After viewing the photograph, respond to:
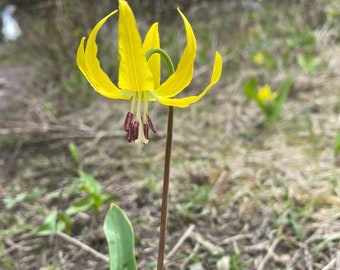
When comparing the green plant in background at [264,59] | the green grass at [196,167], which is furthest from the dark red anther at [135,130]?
the green plant in background at [264,59]

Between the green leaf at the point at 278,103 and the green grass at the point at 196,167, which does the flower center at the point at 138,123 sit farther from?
the green leaf at the point at 278,103

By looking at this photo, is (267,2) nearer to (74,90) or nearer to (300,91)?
(300,91)

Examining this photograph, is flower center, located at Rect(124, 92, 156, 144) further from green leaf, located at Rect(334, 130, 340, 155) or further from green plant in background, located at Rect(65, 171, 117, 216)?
green leaf, located at Rect(334, 130, 340, 155)

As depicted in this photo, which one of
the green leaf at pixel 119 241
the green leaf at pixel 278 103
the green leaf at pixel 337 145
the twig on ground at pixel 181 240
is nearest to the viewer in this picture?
the green leaf at pixel 119 241

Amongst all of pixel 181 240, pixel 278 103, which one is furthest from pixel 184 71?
pixel 278 103

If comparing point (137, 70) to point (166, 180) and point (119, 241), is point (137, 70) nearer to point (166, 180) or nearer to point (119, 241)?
point (166, 180)

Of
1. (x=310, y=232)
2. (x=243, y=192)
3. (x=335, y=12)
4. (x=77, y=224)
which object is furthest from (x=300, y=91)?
(x=77, y=224)

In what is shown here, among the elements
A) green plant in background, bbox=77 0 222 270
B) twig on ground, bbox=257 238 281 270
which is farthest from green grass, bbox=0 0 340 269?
green plant in background, bbox=77 0 222 270
